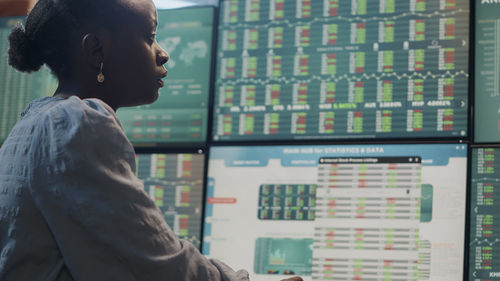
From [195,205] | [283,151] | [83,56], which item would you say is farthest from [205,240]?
[83,56]

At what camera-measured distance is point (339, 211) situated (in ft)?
9.48

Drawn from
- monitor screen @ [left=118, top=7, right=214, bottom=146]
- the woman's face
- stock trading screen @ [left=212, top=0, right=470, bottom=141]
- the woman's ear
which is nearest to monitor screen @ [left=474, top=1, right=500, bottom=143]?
stock trading screen @ [left=212, top=0, right=470, bottom=141]

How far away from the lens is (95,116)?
1271mm

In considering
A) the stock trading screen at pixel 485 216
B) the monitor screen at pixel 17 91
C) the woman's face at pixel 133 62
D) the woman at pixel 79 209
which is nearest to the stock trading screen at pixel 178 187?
the monitor screen at pixel 17 91

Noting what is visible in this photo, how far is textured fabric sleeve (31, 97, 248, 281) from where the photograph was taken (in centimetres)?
123

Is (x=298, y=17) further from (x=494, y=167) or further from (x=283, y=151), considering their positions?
(x=494, y=167)

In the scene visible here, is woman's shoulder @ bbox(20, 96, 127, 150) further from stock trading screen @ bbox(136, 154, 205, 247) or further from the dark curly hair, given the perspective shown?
stock trading screen @ bbox(136, 154, 205, 247)

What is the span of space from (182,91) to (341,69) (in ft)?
2.21

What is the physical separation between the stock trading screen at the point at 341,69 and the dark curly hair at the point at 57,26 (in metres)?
1.60

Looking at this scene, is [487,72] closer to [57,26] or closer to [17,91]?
[57,26]

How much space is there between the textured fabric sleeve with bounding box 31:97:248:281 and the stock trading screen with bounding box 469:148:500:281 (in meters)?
1.66

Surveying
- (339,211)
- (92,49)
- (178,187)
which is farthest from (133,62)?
(178,187)

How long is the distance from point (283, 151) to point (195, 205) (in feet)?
1.36

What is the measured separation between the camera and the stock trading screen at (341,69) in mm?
2859
